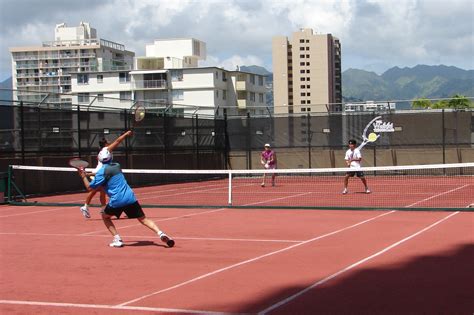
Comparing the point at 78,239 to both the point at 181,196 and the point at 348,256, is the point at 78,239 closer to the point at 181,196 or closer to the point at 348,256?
the point at 348,256

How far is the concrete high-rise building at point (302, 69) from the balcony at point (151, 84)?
63.7m

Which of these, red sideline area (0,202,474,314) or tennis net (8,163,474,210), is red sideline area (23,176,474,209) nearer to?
tennis net (8,163,474,210)

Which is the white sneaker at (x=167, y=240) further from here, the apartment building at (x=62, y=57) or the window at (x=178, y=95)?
the apartment building at (x=62, y=57)

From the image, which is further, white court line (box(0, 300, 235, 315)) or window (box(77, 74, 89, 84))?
window (box(77, 74, 89, 84))

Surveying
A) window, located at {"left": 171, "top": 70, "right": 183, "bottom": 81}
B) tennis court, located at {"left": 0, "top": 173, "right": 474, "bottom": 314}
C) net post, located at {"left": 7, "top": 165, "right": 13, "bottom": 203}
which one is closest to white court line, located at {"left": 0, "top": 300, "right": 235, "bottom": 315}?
tennis court, located at {"left": 0, "top": 173, "right": 474, "bottom": 314}

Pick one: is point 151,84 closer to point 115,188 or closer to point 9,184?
point 9,184

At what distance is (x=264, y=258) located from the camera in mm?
8977

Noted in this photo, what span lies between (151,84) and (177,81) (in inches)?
152

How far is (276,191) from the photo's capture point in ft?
74.7

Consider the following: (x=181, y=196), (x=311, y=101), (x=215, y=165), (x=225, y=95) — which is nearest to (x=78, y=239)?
(x=181, y=196)

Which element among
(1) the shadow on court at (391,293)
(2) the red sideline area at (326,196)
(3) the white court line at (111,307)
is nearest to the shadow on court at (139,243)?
(1) the shadow on court at (391,293)

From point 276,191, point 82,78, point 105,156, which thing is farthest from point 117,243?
point 82,78

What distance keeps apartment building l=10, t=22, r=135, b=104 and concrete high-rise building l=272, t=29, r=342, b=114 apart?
34718mm

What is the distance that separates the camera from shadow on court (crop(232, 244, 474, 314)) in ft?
20.0
